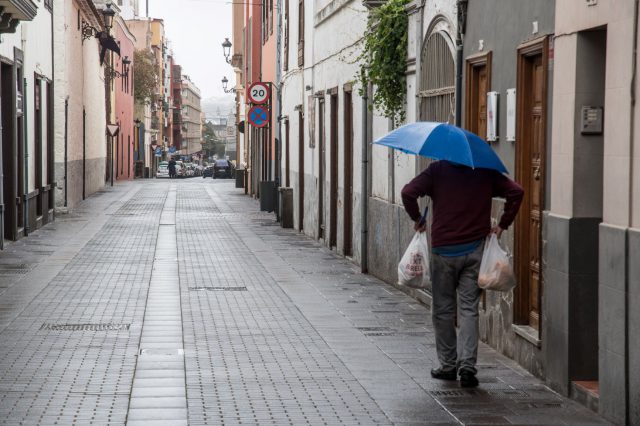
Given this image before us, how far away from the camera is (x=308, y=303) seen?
1402cm

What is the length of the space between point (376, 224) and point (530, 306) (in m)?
7.21

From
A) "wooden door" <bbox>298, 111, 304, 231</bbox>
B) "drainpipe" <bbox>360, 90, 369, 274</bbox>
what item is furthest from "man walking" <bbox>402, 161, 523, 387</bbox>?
"wooden door" <bbox>298, 111, 304, 231</bbox>

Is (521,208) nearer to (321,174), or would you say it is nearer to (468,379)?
(468,379)

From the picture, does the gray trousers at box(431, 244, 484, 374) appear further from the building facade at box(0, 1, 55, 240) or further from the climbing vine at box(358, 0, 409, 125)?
the building facade at box(0, 1, 55, 240)

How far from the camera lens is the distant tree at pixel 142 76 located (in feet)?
264

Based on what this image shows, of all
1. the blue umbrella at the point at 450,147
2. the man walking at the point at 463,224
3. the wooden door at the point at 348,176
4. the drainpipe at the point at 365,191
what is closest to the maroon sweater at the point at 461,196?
the man walking at the point at 463,224

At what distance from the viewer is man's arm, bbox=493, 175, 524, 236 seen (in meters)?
8.84

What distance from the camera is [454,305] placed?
9258mm

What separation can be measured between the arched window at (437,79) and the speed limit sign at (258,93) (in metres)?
18.4

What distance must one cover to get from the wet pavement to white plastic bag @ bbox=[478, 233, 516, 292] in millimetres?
731

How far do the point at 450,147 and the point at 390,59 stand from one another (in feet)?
22.3

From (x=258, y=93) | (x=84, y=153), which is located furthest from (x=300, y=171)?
(x=84, y=153)

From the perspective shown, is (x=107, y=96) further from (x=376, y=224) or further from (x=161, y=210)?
(x=376, y=224)

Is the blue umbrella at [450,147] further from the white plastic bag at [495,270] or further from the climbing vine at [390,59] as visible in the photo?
the climbing vine at [390,59]
